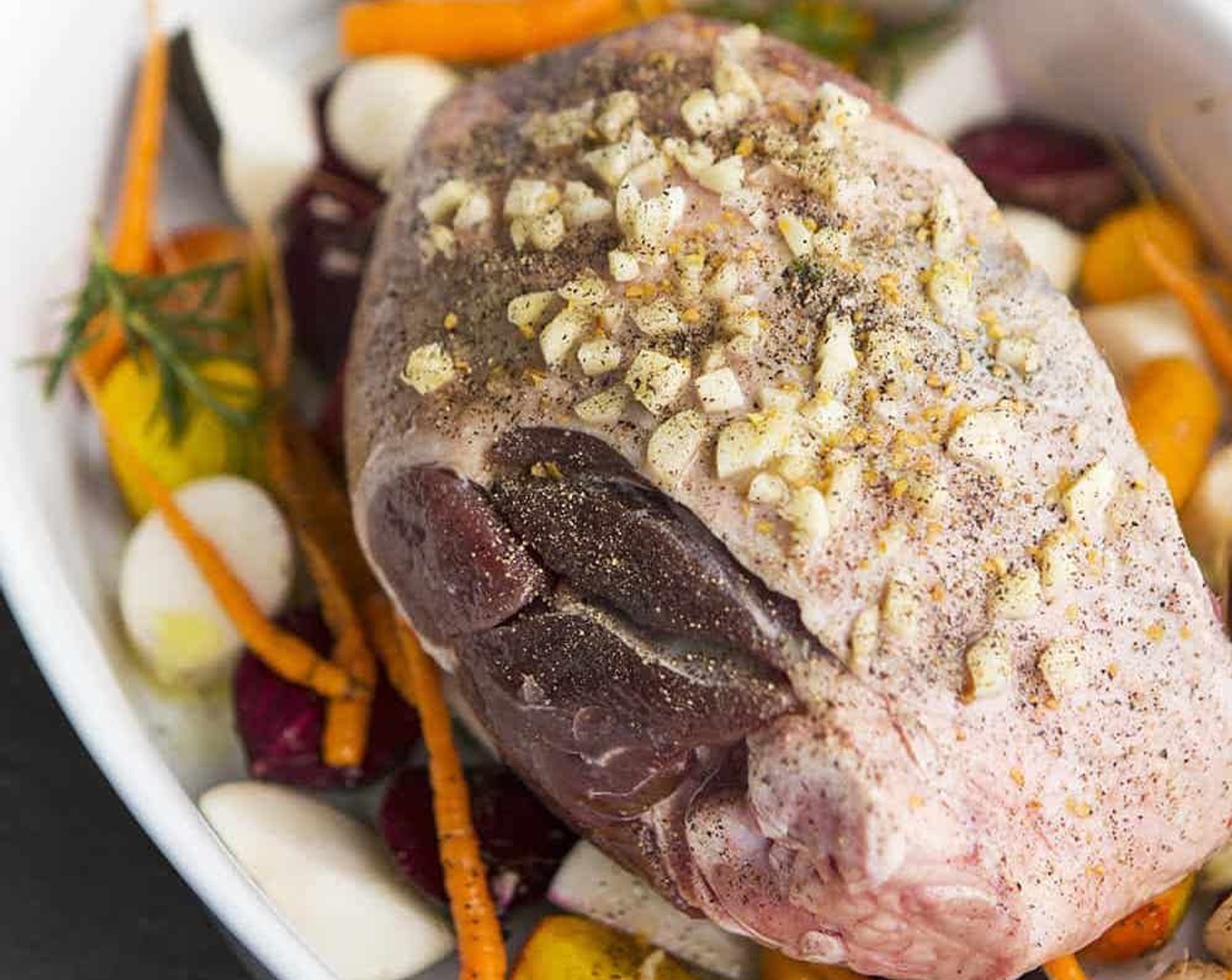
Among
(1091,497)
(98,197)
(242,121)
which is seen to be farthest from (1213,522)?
(98,197)

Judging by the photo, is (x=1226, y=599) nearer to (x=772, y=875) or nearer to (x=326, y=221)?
(x=772, y=875)

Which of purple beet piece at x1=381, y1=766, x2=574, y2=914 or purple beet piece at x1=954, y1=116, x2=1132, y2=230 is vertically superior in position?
purple beet piece at x1=954, y1=116, x2=1132, y2=230

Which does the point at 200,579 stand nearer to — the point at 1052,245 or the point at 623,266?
the point at 623,266

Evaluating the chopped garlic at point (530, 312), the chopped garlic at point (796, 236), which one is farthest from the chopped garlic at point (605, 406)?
the chopped garlic at point (796, 236)

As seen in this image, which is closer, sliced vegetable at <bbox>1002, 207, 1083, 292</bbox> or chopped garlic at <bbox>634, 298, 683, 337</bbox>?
chopped garlic at <bbox>634, 298, 683, 337</bbox>

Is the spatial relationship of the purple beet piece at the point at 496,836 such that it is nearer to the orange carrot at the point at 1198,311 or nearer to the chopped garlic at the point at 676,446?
the chopped garlic at the point at 676,446

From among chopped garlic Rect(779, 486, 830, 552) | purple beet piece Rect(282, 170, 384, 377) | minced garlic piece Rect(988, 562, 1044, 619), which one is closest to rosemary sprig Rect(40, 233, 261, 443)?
purple beet piece Rect(282, 170, 384, 377)

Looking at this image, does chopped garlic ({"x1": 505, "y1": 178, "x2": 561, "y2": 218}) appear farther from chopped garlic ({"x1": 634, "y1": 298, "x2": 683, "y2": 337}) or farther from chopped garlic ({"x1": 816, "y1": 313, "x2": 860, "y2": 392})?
chopped garlic ({"x1": 816, "y1": 313, "x2": 860, "y2": 392})
